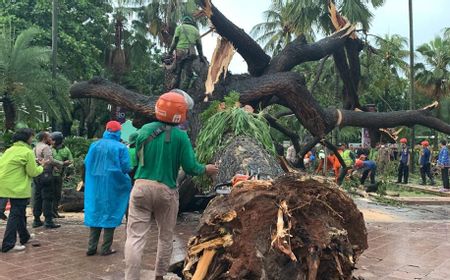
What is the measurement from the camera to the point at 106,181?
5934 millimetres

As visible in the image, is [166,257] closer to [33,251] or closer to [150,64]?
[33,251]

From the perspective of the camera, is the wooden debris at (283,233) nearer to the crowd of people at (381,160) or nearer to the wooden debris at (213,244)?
the wooden debris at (213,244)

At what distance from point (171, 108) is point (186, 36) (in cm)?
621

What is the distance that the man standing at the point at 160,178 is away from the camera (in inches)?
162

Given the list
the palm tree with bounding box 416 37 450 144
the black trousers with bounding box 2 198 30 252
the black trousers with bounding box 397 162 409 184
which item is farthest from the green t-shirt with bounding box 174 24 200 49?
the palm tree with bounding box 416 37 450 144

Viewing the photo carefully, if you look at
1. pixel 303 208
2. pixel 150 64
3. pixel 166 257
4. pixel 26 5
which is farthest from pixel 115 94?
pixel 150 64

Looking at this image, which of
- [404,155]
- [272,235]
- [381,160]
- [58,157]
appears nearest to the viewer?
[272,235]

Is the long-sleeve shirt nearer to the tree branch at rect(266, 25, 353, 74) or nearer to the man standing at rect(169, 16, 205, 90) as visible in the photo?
the tree branch at rect(266, 25, 353, 74)

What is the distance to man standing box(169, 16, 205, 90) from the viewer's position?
1031 cm

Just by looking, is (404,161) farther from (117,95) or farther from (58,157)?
(58,157)

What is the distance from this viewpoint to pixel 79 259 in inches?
223

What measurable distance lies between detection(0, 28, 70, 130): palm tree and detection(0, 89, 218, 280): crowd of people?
661cm

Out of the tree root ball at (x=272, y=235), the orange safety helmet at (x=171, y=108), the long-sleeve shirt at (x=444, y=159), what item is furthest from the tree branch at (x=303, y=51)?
→ the tree root ball at (x=272, y=235)

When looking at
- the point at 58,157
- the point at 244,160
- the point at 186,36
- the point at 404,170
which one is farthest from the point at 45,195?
the point at 404,170
